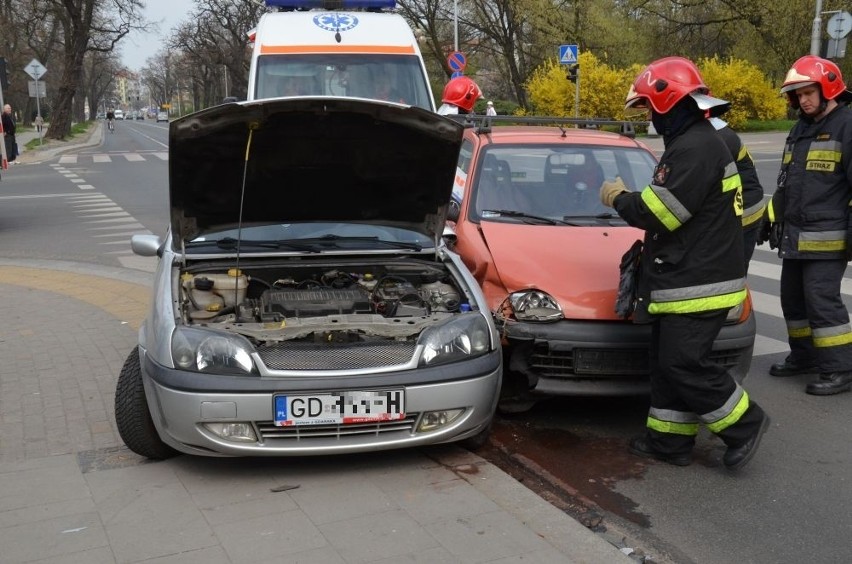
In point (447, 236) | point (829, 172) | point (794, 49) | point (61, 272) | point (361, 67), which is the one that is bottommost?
point (61, 272)

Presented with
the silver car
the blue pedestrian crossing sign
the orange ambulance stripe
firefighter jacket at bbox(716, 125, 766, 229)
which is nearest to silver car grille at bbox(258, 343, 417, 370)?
the silver car

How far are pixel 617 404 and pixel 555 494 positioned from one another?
1.50m

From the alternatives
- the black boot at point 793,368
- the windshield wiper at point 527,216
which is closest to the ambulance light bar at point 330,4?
the windshield wiper at point 527,216

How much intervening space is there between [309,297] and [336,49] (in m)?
6.46

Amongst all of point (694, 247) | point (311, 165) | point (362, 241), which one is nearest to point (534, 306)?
point (694, 247)

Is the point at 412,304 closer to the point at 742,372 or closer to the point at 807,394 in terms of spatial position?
the point at 742,372

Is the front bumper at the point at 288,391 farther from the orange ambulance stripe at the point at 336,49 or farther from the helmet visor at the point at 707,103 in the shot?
the orange ambulance stripe at the point at 336,49

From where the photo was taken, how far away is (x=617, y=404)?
5488 mm

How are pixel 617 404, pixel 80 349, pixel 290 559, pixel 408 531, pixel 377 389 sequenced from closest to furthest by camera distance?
pixel 290 559, pixel 408 531, pixel 377 389, pixel 617 404, pixel 80 349

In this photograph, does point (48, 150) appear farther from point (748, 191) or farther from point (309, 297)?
point (748, 191)

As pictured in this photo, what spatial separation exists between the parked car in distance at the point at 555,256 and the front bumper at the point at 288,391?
646 millimetres

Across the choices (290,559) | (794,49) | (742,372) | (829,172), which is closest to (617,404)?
(742,372)

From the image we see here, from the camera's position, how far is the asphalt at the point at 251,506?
341 cm

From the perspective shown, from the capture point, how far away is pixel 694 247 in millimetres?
4219
